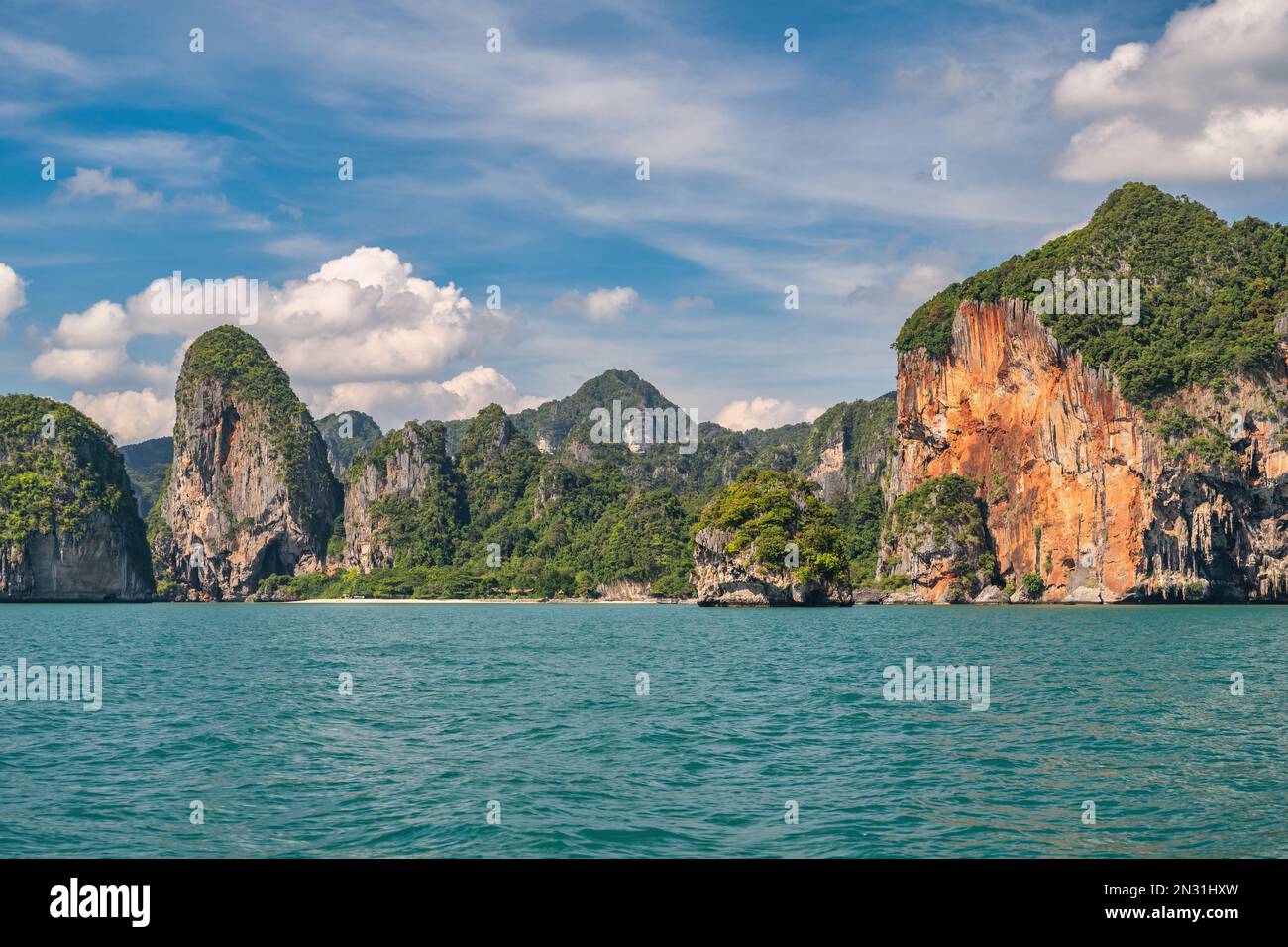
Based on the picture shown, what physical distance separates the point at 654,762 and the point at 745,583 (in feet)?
330

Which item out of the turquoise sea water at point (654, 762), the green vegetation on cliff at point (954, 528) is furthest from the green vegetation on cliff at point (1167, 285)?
the turquoise sea water at point (654, 762)

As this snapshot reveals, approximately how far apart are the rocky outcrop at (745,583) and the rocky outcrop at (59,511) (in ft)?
371

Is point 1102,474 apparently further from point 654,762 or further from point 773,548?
point 654,762

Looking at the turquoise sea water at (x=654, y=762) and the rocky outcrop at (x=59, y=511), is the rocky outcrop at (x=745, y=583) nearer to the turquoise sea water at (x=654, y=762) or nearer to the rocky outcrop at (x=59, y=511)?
the turquoise sea water at (x=654, y=762)

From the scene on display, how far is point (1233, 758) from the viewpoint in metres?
21.3

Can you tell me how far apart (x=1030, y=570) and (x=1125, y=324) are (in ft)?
102

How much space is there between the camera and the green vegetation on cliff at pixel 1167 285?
113500 millimetres

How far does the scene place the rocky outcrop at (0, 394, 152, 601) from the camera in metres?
170

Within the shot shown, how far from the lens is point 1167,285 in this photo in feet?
404

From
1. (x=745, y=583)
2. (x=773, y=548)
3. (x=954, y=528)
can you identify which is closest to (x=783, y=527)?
(x=773, y=548)
